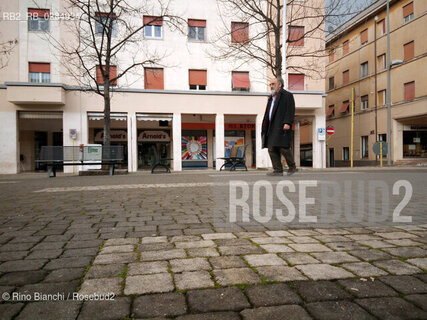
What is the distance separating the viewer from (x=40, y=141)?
2483cm

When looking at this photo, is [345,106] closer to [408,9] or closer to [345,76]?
[345,76]

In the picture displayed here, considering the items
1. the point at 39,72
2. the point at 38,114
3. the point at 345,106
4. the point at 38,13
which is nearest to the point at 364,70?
the point at 345,106

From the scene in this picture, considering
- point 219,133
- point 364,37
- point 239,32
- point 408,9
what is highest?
point 408,9

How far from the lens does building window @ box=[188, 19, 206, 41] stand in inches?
860

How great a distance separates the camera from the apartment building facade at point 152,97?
1941cm

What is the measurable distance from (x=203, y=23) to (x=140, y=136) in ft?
30.4

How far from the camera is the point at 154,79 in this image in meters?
21.1

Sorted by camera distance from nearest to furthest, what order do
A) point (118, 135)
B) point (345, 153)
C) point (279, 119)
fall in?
→ point (279, 119) → point (118, 135) → point (345, 153)

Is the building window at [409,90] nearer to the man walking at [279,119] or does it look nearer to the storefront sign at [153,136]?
the storefront sign at [153,136]

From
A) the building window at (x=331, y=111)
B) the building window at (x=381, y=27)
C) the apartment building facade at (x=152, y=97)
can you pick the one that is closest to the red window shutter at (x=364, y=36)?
Answer: the building window at (x=381, y=27)

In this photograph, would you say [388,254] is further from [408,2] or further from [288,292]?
[408,2]

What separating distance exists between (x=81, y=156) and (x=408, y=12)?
87.7ft

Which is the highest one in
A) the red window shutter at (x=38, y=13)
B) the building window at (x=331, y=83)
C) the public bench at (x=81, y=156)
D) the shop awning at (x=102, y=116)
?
the red window shutter at (x=38, y=13)

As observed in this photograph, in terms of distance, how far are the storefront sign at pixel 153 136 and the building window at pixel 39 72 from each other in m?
7.45
